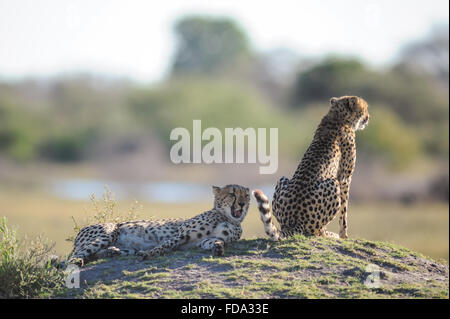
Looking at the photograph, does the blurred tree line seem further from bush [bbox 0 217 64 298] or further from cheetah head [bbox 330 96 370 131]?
bush [bbox 0 217 64 298]

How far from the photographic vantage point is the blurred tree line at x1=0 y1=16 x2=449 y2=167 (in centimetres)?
2814

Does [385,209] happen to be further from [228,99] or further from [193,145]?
[228,99]

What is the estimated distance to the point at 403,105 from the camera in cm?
3134

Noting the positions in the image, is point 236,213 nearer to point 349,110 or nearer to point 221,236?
point 221,236

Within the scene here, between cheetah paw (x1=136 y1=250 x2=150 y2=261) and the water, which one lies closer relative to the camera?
cheetah paw (x1=136 y1=250 x2=150 y2=261)

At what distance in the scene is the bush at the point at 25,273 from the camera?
548cm

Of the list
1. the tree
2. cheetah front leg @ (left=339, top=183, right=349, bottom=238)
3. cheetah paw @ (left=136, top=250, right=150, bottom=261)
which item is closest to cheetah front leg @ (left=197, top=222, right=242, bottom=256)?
cheetah paw @ (left=136, top=250, right=150, bottom=261)

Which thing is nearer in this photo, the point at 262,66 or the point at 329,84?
the point at 329,84

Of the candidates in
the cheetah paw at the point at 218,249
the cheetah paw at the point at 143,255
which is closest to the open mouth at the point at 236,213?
the cheetah paw at the point at 218,249

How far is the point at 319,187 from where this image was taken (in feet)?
20.7

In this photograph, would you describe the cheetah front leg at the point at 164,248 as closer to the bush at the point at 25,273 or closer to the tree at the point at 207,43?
the bush at the point at 25,273

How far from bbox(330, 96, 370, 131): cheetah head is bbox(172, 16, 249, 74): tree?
4202 cm
